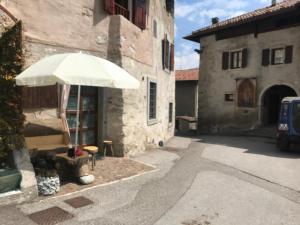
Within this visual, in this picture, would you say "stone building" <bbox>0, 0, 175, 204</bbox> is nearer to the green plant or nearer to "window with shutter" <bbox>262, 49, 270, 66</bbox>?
the green plant

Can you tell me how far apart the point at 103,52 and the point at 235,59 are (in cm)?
1229

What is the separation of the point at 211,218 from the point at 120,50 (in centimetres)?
592

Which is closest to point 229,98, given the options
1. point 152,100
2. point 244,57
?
point 244,57

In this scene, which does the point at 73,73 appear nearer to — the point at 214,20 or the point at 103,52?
the point at 103,52

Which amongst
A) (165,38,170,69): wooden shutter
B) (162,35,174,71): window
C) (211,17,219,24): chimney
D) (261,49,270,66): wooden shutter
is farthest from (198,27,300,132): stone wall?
(165,38,170,69): wooden shutter

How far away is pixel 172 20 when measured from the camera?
16016mm

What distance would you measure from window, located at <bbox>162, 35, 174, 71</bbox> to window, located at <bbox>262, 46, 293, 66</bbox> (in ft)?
19.0

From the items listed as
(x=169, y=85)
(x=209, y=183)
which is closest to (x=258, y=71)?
(x=169, y=85)

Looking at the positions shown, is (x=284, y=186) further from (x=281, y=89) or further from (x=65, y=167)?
(x=281, y=89)

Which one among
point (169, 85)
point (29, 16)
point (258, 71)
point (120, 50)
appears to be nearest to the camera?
point (29, 16)

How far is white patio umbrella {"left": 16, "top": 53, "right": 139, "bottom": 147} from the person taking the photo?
5.07m

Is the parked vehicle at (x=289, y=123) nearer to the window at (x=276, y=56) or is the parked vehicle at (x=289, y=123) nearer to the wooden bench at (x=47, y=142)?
the window at (x=276, y=56)

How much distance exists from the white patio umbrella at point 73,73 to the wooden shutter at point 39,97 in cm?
136

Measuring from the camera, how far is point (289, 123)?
418 inches
